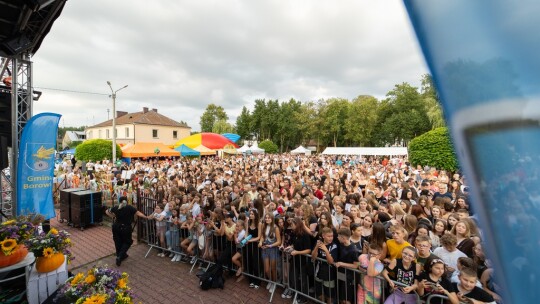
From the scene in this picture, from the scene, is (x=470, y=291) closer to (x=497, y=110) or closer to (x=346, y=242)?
(x=346, y=242)

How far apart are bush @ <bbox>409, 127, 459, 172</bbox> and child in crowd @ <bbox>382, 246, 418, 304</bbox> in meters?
15.3

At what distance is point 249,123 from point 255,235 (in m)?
63.2

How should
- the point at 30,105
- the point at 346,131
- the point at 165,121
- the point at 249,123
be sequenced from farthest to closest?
1. the point at 249,123
2. the point at 346,131
3. the point at 165,121
4. the point at 30,105

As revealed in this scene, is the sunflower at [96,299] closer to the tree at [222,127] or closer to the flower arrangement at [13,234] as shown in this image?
the flower arrangement at [13,234]

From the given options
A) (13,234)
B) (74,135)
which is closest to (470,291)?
(13,234)

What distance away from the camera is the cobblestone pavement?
548 centimetres

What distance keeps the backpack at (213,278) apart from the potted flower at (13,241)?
3254 millimetres

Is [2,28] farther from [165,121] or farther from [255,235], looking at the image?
[165,121]

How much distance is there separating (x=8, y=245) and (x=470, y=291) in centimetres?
677

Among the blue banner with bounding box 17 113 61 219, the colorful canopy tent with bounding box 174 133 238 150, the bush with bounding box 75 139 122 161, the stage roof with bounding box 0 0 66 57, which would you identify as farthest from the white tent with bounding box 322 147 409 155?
the stage roof with bounding box 0 0 66 57

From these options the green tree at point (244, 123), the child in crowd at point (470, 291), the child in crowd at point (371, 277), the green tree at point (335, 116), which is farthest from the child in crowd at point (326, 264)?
the green tree at point (244, 123)

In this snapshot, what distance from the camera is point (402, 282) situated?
388 cm

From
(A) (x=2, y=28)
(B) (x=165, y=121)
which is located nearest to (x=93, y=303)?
(A) (x=2, y=28)

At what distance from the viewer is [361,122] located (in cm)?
5422
